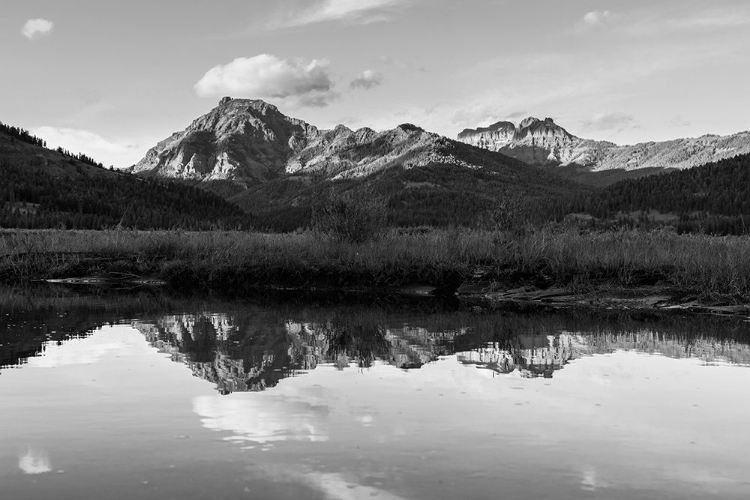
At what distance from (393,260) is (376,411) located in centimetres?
1587

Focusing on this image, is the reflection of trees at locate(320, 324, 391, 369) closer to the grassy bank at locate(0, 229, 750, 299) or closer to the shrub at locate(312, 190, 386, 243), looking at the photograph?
the grassy bank at locate(0, 229, 750, 299)

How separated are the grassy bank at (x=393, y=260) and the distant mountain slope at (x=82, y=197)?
191 ft

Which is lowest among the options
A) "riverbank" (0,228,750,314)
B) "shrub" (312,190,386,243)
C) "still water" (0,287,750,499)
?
"still water" (0,287,750,499)

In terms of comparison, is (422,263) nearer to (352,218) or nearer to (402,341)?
(352,218)

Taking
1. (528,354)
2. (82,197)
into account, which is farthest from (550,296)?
(82,197)

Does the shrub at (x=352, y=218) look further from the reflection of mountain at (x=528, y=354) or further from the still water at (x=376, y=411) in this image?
the reflection of mountain at (x=528, y=354)

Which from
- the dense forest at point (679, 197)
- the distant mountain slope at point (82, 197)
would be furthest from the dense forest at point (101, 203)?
the dense forest at point (679, 197)

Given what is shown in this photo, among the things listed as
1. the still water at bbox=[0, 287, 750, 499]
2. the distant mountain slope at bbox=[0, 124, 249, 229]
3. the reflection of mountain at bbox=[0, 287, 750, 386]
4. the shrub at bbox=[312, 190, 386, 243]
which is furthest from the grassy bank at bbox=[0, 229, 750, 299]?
the distant mountain slope at bbox=[0, 124, 249, 229]

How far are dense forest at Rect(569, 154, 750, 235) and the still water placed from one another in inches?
4236

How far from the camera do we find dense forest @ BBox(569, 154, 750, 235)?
12162 cm

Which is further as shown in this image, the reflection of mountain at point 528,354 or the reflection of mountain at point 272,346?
the reflection of mountain at point 528,354

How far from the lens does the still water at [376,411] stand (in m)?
5.81

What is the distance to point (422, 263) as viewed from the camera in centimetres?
2358

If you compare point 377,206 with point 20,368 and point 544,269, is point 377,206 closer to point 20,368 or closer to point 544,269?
point 544,269
